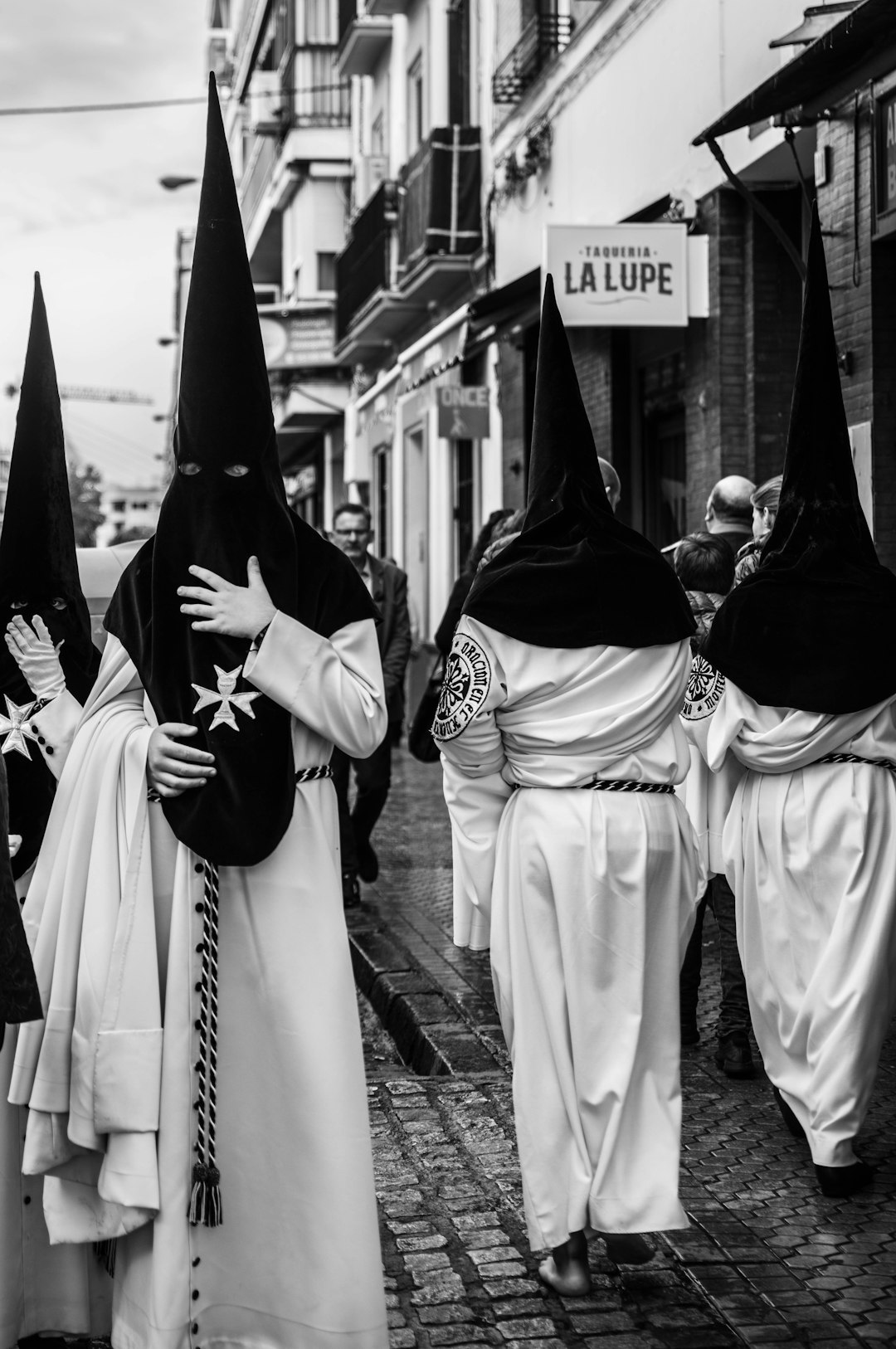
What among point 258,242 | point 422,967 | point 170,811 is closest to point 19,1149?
point 170,811

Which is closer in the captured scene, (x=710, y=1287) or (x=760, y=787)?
(x=710, y=1287)

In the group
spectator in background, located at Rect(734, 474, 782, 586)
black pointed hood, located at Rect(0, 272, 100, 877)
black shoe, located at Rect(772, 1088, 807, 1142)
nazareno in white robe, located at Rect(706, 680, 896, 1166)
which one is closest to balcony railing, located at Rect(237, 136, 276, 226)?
spectator in background, located at Rect(734, 474, 782, 586)

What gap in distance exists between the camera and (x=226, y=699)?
151 inches

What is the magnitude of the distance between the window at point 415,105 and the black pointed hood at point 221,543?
831 inches

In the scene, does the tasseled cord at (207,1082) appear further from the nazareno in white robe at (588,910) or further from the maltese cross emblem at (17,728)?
the nazareno in white robe at (588,910)

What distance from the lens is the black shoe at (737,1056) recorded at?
20.5 feet

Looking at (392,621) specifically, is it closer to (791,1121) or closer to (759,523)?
(759,523)

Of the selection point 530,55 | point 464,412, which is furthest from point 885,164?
point 464,412

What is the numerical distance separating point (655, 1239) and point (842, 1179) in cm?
66

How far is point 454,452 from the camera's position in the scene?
22594 mm

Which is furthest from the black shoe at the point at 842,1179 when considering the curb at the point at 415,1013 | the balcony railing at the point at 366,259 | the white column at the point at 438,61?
Result: the balcony railing at the point at 366,259

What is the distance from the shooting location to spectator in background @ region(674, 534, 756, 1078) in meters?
6.17

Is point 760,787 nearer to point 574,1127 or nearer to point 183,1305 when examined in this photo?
point 574,1127

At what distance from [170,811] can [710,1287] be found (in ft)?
5.91
